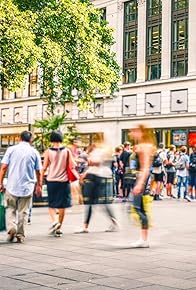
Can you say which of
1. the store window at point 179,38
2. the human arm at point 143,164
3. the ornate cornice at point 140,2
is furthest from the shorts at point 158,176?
the ornate cornice at point 140,2

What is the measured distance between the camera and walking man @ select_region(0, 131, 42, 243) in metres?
9.41

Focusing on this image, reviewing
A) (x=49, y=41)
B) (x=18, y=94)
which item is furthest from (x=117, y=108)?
(x=49, y=41)

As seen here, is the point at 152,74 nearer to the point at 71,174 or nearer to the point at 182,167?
the point at 182,167

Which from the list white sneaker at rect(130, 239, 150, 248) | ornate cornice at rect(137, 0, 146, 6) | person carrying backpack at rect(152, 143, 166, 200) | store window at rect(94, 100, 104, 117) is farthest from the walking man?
store window at rect(94, 100, 104, 117)

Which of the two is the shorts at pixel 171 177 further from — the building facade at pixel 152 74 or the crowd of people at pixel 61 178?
the building facade at pixel 152 74

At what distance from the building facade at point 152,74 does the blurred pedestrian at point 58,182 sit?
2819cm

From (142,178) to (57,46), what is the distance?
20.6 m

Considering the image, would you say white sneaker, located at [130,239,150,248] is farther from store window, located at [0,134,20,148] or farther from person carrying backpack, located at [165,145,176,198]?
store window, located at [0,134,20,148]

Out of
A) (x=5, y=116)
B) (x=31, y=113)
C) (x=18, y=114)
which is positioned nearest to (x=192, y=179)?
(x=31, y=113)

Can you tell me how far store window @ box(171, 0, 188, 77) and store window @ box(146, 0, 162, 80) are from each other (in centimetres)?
→ 145

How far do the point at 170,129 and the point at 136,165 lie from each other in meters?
33.5

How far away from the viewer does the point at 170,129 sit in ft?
140

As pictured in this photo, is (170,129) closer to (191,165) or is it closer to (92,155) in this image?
(191,165)

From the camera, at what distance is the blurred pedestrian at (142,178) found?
9.04m
